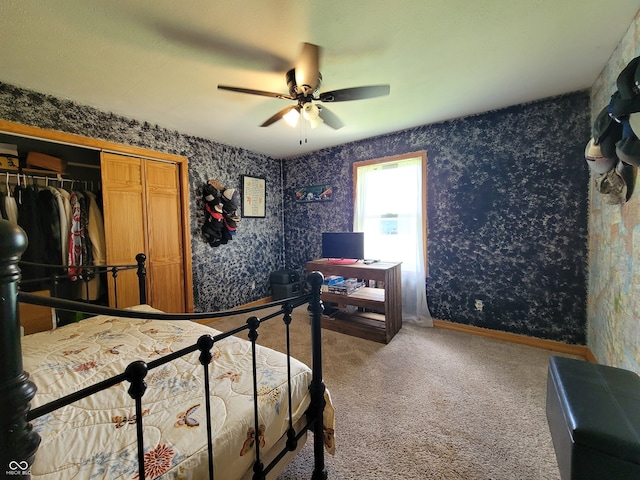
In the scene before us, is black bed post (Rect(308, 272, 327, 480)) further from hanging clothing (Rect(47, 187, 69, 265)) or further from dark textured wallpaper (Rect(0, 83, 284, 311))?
hanging clothing (Rect(47, 187, 69, 265))

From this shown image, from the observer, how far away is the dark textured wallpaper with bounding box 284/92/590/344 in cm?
246

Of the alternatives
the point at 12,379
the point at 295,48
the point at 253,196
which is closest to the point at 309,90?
the point at 295,48

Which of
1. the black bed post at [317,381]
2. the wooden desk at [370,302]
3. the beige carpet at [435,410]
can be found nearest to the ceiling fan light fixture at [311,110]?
the black bed post at [317,381]

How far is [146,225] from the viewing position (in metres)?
2.93

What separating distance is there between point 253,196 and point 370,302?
254 cm

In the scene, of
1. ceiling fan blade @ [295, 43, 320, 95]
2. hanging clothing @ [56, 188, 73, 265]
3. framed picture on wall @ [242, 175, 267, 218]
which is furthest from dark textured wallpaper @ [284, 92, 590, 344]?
hanging clothing @ [56, 188, 73, 265]

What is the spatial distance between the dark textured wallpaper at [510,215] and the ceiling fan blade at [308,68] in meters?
1.94

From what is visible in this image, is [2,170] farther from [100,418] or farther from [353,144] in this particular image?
[353,144]

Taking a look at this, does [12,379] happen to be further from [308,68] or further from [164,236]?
[164,236]

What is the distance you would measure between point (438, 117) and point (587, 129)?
52.3 inches

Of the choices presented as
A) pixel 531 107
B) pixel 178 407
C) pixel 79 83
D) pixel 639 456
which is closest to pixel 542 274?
pixel 531 107

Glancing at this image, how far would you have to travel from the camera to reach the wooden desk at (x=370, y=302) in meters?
2.73

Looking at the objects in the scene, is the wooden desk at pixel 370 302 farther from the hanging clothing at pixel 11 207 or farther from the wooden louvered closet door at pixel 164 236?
the hanging clothing at pixel 11 207

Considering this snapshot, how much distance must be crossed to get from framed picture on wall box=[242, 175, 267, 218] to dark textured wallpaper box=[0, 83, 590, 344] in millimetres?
254
